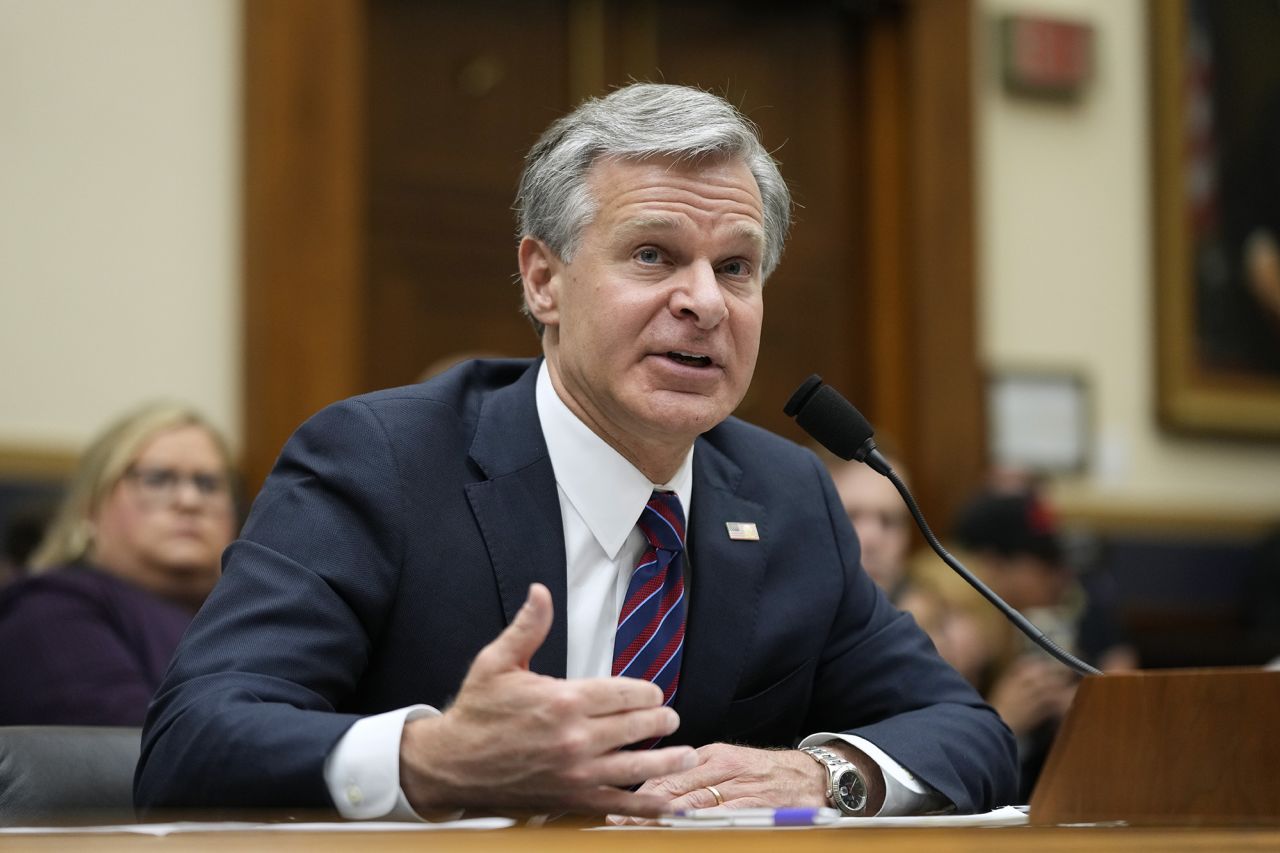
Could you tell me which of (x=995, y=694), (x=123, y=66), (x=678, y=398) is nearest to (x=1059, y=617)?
(x=995, y=694)

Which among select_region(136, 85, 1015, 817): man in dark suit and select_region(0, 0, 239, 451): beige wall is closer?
select_region(136, 85, 1015, 817): man in dark suit

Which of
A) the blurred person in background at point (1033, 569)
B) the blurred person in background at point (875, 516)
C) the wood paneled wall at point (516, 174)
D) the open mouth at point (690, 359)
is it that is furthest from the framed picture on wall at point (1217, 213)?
the open mouth at point (690, 359)

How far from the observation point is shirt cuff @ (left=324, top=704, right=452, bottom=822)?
4.71 ft

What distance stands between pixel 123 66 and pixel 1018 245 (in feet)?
9.41

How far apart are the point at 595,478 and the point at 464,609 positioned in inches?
9.3

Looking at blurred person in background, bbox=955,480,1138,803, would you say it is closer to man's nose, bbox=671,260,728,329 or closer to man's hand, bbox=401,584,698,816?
man's nose, bbox=671,260,728,329

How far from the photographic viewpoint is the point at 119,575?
3168mm

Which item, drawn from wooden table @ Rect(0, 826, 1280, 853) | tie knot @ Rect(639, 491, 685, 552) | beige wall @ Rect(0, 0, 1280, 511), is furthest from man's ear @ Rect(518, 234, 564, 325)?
beige wall @ Rect(0, 0, 1280, 511)

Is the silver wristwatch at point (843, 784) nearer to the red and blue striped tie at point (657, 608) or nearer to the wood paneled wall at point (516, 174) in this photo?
the red and blue striped tie at point (657, 608)

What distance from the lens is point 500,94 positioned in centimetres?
480

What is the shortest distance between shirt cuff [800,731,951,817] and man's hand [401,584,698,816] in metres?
0.46

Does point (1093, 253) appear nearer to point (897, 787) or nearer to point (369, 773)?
point (897, 787)

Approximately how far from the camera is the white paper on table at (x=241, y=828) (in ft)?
3.73

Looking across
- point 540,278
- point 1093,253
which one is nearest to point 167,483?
point 540,278
